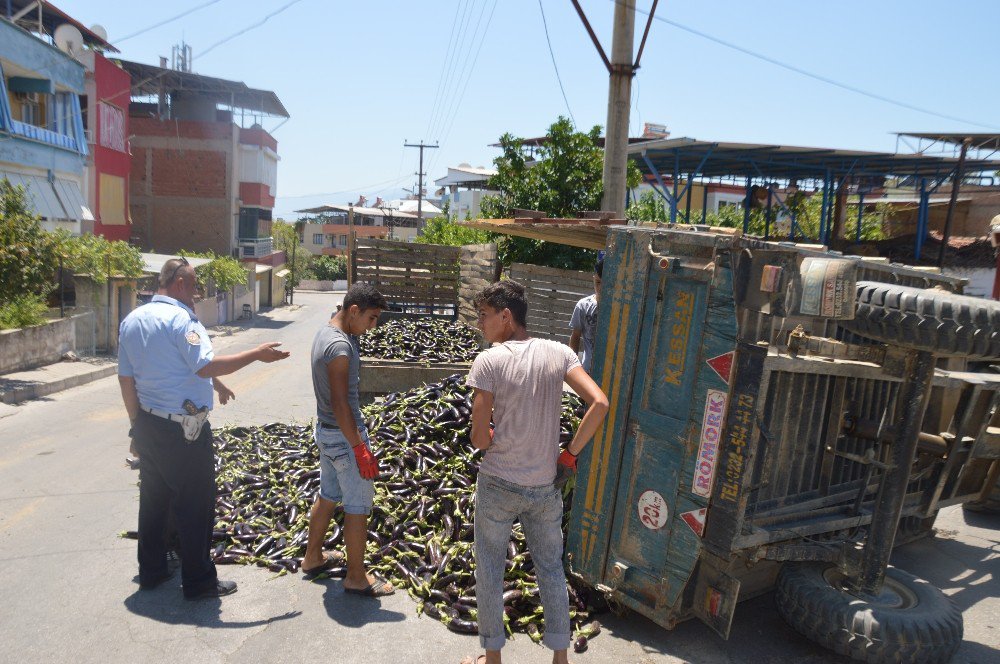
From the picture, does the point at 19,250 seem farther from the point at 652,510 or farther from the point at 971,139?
the point at 971,139

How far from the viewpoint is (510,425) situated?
3787 millimetres

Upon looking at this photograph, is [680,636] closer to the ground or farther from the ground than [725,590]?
closer to the ground

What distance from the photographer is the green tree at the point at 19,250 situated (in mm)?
12812

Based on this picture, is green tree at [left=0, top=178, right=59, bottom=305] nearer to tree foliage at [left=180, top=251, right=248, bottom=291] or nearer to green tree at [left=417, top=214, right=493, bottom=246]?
green tree at [left=417, top=214, right=493, bottom=246]

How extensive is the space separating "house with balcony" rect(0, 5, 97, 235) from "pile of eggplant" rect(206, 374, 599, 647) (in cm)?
1694

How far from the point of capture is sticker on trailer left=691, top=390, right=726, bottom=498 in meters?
3.88

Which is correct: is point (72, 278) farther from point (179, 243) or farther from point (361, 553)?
point (179, 243)

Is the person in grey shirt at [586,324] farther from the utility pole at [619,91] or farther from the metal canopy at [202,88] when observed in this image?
the metal canopy at [202,88]

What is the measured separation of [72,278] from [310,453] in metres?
15.1

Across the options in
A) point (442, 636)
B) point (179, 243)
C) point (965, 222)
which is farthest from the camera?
point (179, 243)

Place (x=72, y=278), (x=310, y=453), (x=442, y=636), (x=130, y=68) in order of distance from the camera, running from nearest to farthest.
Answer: (x=442, y=636), (x=310, y=453), (x=72, y=278), (x=130, y=68)

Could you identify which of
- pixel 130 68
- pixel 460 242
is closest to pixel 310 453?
pixel 460 242

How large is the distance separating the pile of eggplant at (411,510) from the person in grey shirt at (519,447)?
2.17ft

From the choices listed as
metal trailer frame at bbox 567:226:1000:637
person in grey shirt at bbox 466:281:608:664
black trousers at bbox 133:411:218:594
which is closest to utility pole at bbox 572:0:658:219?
metal trailer frame at bbox 567:226:1000:637
